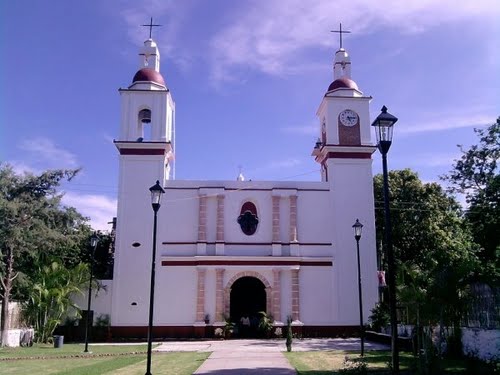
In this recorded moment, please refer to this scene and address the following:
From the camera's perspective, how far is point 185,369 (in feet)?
49.3

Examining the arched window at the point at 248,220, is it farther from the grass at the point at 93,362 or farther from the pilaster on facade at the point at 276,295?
the grass at the point at 93,362

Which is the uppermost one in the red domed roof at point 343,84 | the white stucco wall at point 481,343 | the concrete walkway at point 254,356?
the red domed roof at point 343,84

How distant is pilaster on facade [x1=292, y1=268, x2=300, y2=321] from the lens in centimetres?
2892

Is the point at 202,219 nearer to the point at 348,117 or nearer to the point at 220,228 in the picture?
the point at 220,228

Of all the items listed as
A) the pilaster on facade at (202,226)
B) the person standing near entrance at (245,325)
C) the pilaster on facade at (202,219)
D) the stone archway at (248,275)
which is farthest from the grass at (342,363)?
the pilaster on facade at (202,219)

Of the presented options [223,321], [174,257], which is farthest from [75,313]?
[223,321]

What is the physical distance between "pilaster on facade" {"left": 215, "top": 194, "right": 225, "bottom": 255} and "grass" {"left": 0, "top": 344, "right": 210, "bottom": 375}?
7.53 meters

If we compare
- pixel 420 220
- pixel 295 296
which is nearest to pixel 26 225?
pixel 295 296

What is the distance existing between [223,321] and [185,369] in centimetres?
1357

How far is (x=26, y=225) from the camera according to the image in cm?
A: 2598

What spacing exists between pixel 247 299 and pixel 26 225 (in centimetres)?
1244

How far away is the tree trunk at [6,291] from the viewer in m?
24.3

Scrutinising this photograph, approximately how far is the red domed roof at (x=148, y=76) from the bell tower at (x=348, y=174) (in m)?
9.58

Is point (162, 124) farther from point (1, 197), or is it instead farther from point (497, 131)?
point (497, 131)
